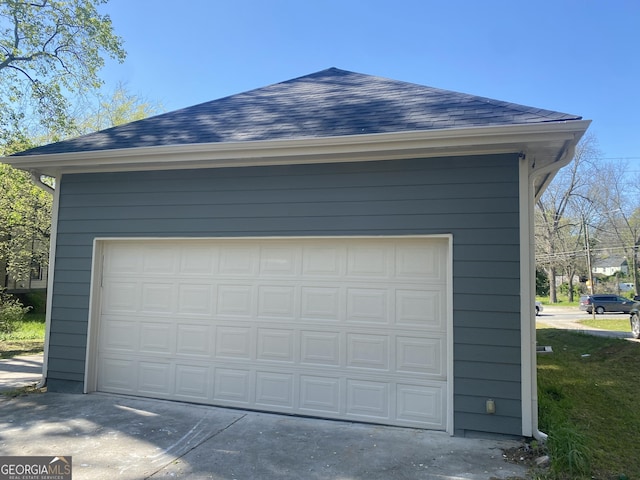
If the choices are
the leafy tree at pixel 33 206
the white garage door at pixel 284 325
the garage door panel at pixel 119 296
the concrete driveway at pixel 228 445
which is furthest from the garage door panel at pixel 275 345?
the leafy tree at pixel 33 206

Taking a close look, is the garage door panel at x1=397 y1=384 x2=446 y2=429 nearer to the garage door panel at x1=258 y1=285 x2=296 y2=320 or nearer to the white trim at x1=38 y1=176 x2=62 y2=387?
the garage door panel at x1=258 y1=285 x2=296 y2=320

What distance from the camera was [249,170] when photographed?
16.1ft

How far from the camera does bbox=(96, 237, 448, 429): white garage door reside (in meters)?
4.35

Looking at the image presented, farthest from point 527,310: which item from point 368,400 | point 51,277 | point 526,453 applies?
point 51,277

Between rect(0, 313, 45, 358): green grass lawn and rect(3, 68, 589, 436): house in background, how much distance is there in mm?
4658

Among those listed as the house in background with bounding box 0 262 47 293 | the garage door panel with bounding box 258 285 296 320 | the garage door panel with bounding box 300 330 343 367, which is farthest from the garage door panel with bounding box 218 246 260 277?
the house in background with bounding box 0 262 47 293

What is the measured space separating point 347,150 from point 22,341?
10840mm

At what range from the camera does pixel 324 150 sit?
14.5 feet

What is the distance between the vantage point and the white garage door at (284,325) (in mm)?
4352

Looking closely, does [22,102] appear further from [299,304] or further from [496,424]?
[496,424]

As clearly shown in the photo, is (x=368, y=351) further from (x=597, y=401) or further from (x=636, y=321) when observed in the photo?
(x=636, y=321)

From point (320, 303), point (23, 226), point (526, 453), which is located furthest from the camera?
point (23, 226)

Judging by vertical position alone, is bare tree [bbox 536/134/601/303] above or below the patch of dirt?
above

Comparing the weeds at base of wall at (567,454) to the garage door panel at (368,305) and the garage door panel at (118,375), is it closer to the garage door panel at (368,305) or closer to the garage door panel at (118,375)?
the garage door panel at (368,305)
